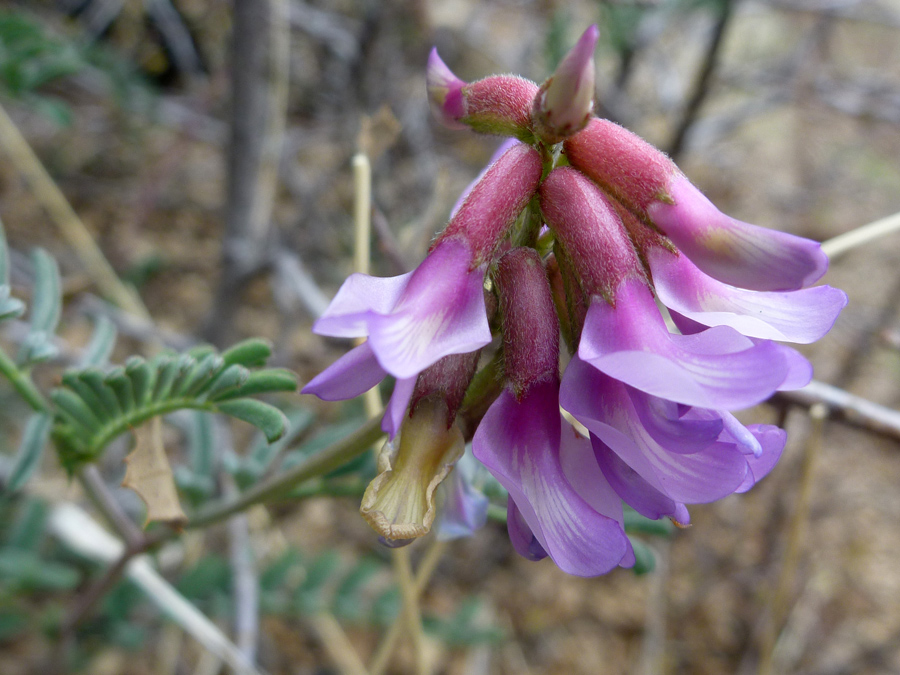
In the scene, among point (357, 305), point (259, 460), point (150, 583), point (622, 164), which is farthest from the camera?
point (150, 583)

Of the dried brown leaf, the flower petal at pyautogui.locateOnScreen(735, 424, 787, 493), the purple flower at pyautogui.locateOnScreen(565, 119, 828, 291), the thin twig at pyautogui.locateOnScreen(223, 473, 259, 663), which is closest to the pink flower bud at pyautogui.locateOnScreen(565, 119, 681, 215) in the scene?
the purple flower at pyautogui.locateOnScreen(565, 119, 828, 291)

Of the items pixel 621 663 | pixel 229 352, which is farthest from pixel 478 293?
pixel 621 663

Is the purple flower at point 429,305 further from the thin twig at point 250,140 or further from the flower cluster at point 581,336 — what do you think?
the thin twig at point 250,140

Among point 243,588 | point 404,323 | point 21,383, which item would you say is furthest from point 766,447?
point 243,588

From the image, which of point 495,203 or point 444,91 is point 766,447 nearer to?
point 495,203

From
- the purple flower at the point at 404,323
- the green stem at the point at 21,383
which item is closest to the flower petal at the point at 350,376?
the purple flower at the point at 404,323

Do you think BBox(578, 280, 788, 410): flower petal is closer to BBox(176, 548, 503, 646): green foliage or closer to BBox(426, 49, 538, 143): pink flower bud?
BBox(426, 49, 538, 143): pink flower bud
